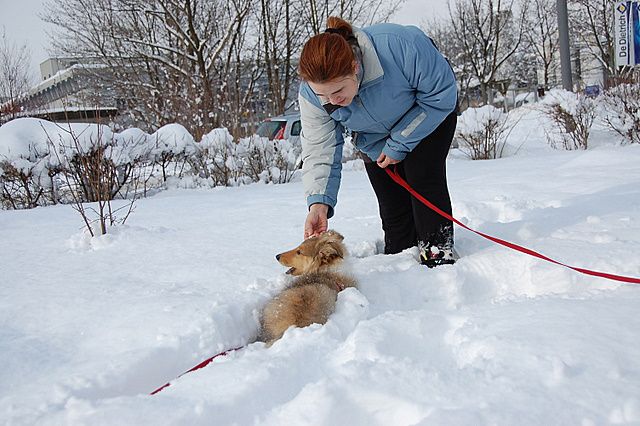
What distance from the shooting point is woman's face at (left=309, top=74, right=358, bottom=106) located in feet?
8.21

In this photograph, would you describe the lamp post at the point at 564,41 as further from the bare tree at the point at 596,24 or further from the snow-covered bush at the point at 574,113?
the bare tree at the point at 596,24

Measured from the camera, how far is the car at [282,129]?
34.6ft

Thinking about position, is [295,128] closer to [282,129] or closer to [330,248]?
[282,129]

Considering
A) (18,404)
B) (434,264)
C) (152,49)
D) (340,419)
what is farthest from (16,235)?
(152,49)

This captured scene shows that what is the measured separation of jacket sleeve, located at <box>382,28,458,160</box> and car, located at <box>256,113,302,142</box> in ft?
24.3

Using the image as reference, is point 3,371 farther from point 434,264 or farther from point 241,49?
point 241,49

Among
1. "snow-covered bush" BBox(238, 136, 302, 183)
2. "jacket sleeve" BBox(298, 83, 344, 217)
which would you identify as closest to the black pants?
"jacket sleeve" BBox(298, 83, 344, 217)

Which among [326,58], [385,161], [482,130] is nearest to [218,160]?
[482,130]

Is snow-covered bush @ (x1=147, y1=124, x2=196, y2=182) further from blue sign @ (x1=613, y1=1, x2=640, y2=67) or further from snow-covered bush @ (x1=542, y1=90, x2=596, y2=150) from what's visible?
Result: blue sign @ (x1=613, y1=1, x2=640, y2=67)

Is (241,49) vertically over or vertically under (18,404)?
over

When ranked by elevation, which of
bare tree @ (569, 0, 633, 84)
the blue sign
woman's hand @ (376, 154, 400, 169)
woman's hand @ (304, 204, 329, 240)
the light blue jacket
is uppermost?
bare tree @ (569, 0, 633, 84)

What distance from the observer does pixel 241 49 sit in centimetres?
1753

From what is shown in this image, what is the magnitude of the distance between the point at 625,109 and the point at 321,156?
24.7 feet

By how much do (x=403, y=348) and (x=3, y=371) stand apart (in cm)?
175
